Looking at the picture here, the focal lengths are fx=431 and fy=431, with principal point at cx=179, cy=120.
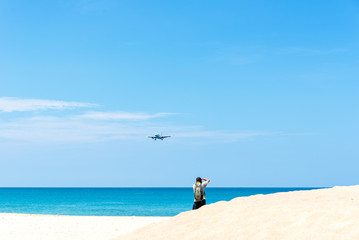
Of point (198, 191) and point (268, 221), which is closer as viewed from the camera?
point (268, 221)

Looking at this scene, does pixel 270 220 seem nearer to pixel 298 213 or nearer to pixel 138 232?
pixel 298 213

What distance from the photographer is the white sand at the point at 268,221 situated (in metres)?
8.80

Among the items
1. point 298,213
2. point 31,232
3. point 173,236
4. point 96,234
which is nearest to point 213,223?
point 173,236

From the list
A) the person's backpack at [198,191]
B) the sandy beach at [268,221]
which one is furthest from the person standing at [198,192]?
the sandy beach at [268,221]

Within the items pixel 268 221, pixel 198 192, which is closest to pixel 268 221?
pixel 268 221

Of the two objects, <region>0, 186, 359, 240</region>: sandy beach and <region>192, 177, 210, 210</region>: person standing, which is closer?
<region>0, 186, 359, 240</region>: sandy beach

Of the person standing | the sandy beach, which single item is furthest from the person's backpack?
the sandy beach

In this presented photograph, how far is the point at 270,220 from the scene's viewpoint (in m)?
10.1

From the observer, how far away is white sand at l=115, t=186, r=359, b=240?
8805 millimetres

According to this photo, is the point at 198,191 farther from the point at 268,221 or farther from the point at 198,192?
the point at 268,221

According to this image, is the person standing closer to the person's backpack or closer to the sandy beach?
the person's backpack

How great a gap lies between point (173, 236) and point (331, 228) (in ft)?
13.4

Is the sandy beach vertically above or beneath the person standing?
beneath

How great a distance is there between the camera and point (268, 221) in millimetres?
10078
